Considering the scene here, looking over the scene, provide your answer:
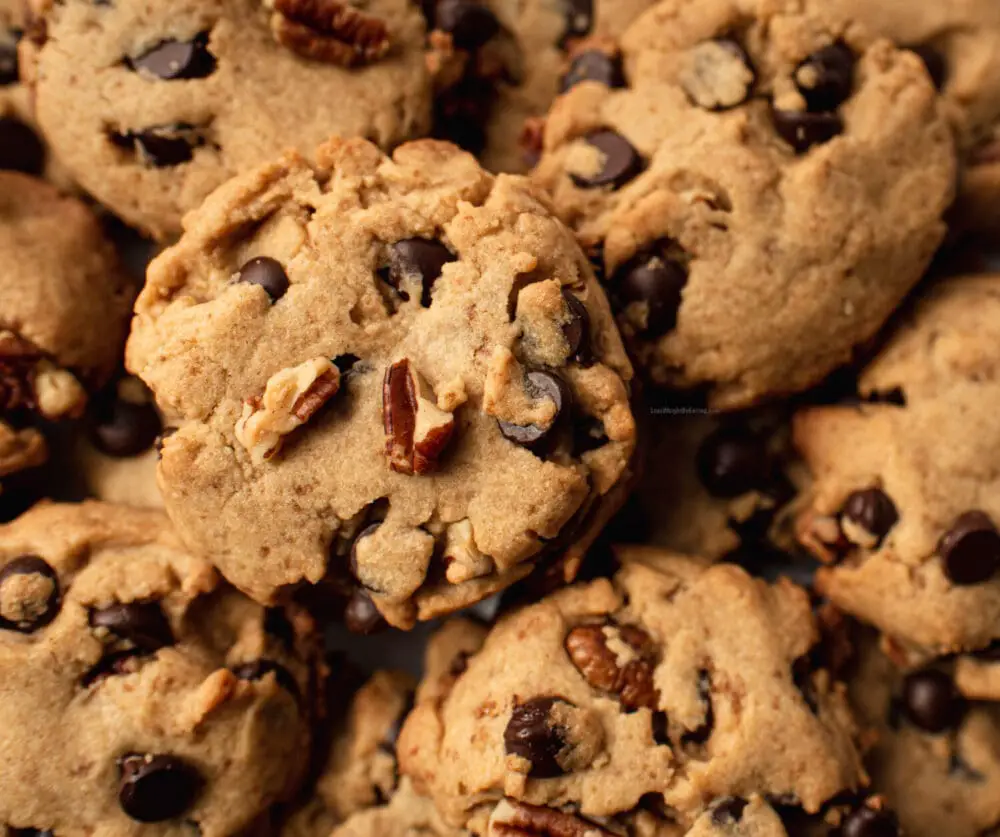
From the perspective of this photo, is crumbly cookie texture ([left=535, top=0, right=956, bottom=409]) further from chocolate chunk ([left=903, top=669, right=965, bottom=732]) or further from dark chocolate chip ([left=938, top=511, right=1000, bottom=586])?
chocolate chunk ([left=903, top=669, right=965, bottom=732])

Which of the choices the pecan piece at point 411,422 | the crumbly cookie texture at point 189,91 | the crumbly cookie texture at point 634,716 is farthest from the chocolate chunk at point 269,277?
the crumbly cookie texture at point 634,716

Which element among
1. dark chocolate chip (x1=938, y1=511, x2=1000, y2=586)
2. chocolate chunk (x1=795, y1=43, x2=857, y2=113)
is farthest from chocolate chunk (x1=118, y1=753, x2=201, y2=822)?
chocolate chunk (x1=795, y1=43, x2=857, y2=113)

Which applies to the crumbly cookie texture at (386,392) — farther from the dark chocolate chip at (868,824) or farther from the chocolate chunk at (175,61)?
the dark chocolate chip at (868,824)

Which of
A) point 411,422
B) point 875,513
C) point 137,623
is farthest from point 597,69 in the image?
point 137,623

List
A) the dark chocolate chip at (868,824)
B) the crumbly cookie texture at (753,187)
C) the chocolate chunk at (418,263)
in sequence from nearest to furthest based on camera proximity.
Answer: the chocolate chunk at (418,263)
the dark chocolate chip at (868,824)
the crumbly cookie texture at (753,187)

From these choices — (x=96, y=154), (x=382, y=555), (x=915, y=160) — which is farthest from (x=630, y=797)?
(x=96, y=154)

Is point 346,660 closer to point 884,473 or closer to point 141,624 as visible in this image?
point 141,624
